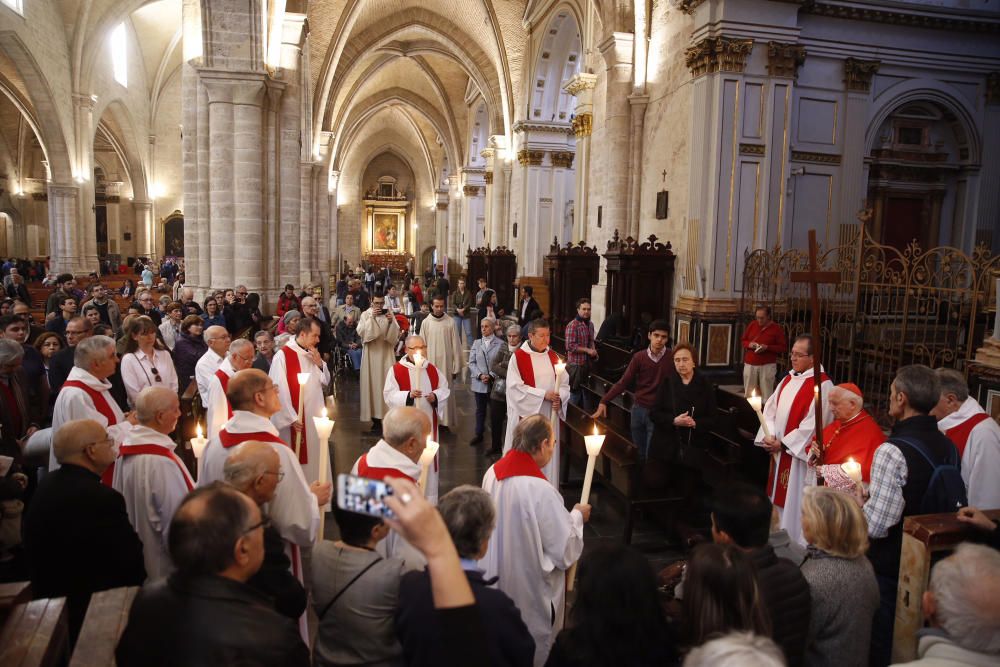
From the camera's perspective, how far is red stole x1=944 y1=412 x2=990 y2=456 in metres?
3.45

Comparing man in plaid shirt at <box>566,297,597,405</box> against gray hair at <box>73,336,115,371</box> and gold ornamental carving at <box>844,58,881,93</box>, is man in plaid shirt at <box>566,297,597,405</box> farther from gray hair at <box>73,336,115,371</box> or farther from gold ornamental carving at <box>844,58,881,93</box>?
gold ornamental carving at <box>844,58,881,93</box>

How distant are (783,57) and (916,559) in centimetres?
872

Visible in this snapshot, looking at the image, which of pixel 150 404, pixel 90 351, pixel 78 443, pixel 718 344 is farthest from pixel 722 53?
pixel 78 443

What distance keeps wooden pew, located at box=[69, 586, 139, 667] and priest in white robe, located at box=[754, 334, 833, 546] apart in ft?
12.5

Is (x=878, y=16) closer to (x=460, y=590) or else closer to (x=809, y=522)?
(x=809, y=522)

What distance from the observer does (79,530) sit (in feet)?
8.99

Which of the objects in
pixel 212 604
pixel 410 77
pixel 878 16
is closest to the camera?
pixel 212 604

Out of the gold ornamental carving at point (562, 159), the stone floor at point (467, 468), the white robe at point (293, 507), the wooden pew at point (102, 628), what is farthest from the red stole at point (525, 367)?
the gold ornamental carving at point (562, 159)

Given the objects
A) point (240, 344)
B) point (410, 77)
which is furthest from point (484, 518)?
point (410, 77)

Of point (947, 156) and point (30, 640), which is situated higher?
point (947, 156)

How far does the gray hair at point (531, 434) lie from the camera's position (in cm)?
330

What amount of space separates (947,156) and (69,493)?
43.6 ft

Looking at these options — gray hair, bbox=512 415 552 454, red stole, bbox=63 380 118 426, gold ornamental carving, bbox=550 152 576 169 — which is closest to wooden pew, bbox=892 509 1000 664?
gray hair, bbox=512 415 552 454

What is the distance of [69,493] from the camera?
108 inches
